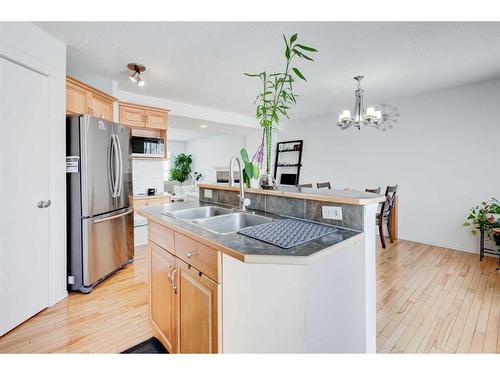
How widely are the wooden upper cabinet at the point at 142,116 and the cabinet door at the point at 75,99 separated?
76cm

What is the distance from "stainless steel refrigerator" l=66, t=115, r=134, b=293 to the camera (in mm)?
2379

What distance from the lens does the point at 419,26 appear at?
2.09 metres

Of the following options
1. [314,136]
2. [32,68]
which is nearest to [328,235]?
[32,68]

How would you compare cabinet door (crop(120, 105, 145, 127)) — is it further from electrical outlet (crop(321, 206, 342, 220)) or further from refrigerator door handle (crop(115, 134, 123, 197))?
electrical outlet (crop(321, 206, 342, 220))

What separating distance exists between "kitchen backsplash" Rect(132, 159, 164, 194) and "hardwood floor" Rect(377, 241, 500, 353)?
3560 mm

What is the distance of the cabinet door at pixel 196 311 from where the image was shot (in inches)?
43.6

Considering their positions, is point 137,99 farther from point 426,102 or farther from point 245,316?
point 426,102

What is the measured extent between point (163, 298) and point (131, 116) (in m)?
2.96

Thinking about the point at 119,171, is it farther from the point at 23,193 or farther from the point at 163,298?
the point at 163,298

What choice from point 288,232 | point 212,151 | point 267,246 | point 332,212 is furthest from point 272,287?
point 212,151

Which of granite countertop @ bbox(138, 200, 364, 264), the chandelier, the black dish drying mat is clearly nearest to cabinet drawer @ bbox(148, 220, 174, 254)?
granite countertop @ bbox(138, 200, 364, 264)

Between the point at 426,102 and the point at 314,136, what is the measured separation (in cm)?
207

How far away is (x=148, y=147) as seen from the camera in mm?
3910

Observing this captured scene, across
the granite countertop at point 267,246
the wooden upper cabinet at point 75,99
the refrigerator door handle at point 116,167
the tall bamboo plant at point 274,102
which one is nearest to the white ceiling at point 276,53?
the wooden upper cabinet at point 75,99
